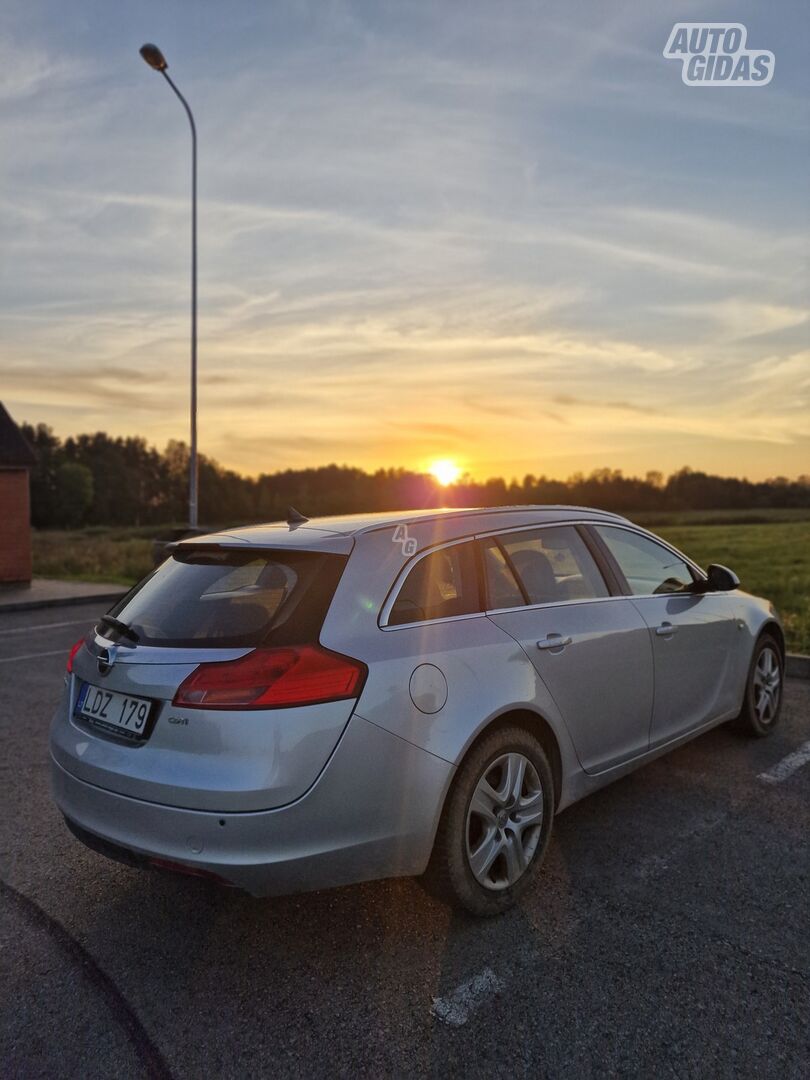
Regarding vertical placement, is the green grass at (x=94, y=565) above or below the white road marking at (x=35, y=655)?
below

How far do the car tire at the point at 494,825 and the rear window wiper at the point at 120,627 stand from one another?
4.33ft

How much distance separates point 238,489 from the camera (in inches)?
3681

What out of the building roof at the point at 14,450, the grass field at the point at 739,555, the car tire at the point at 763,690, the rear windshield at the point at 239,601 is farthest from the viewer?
the building roof at the point at 14,450

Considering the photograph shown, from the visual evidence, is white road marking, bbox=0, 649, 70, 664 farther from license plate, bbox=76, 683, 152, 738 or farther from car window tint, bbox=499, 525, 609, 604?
car window tint, bbox=499, 525, 609, 604

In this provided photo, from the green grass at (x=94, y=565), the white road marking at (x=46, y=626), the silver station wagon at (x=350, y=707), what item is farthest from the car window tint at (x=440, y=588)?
the green grass at (x=94, y=565)

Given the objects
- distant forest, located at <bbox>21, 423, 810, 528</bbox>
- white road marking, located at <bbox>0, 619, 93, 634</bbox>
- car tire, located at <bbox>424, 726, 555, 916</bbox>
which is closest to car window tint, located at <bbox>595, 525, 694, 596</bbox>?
car tire, located at <bbox>424, 726, 555, 916</bbox>

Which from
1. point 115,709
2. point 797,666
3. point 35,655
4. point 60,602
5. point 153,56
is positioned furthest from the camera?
point 153,56

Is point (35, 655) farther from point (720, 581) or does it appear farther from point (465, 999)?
point (465, 999)

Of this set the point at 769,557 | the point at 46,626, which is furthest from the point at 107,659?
the point at 769,557

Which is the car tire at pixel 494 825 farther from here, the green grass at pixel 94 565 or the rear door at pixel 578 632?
the green grass at pixel 94 565

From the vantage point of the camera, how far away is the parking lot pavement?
7.80 feet

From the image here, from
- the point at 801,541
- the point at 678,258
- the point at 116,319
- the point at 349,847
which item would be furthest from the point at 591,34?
the point at 801,541

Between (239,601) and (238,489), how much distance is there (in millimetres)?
92661

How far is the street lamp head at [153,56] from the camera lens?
16.3 m
